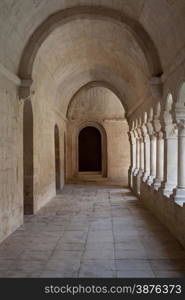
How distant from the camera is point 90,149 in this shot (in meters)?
24.4

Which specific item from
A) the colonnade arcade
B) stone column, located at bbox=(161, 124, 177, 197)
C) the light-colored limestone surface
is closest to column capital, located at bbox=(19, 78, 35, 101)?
the light-colored limestone surface

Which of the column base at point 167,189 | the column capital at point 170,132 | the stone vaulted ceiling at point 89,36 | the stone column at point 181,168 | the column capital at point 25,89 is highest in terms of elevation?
the stone vaulted ceiling at point 89,36

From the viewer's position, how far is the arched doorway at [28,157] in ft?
29.1

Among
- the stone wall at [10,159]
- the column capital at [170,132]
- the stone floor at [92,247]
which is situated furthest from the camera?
the column capital at [170,132]

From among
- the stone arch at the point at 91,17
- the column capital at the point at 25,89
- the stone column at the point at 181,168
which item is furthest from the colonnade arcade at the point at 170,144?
the column capital at the point at 25,89

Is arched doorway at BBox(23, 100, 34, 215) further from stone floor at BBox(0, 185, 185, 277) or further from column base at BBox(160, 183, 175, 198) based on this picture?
column base at BBox(160, 183, 175, 198)

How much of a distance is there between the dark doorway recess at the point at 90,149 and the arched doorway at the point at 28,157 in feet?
50.1

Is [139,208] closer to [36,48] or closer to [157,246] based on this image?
[157,246]

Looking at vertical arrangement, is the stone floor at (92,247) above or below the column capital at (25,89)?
below

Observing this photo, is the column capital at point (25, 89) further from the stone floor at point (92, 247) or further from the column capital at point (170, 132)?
the column capital at point (170, 132)

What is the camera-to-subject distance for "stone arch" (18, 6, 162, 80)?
8008 millimetres

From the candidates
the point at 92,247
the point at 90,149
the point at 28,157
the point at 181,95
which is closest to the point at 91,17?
the point at 181,95

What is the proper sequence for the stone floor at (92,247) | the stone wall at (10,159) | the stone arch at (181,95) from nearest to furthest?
1. the stone floor at (92,247)
2. the stone arch at (181,95)
3. the stone wall at (10,159)

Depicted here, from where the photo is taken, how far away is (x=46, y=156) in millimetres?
11086
